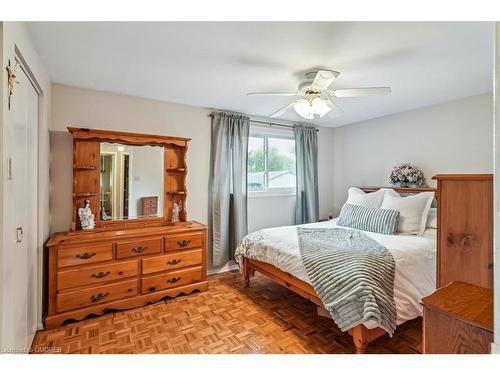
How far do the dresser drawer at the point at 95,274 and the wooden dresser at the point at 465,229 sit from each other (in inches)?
96.8

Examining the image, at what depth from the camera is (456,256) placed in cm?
102

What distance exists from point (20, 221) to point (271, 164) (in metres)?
3.13

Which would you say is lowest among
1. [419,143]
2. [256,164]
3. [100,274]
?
[100,274]

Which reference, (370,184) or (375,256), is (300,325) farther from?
(370,184)

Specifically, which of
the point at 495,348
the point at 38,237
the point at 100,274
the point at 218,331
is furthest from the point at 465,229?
the point at 38,237

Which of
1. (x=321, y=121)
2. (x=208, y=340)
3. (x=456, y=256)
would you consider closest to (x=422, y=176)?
(x=321, y=121)

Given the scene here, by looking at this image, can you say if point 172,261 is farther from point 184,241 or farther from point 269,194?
point 269,194

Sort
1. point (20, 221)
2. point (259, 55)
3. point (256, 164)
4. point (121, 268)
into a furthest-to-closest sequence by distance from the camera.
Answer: point (256, 164) < point (121, 268) < point (259, 55) < point (20, 221)

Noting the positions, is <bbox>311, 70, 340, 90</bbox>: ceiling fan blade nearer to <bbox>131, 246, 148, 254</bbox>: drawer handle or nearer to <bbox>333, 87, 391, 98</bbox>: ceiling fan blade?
<bbox>333, 87, 391, 98</bbox>: ceiling fan blade

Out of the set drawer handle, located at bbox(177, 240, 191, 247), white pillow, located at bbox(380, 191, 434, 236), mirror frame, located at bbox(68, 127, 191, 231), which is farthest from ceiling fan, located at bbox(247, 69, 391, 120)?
drawer handle, located at bbox(177, 240, 191, 247)

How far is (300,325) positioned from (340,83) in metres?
2.27

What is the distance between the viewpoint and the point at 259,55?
6.28ft

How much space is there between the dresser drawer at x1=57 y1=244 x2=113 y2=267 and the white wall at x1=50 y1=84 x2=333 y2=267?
0.48 metres

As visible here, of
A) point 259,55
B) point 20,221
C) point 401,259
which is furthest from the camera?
point 401,259
